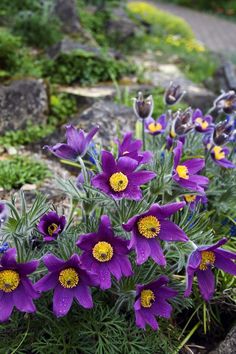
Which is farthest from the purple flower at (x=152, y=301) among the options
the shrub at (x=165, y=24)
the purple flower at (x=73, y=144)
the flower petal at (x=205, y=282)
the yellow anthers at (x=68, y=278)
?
the shrub at (x=165, y=24)

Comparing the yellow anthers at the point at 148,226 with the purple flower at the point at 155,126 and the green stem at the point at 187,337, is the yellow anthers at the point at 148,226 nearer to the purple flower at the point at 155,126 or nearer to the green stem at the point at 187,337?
the green stem at the point at 187,337

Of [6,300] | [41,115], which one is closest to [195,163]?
[6,300]

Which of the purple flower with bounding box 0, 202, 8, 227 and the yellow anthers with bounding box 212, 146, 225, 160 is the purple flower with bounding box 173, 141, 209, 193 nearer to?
the yellow anthers with bounding box 212, 146, 225, 160

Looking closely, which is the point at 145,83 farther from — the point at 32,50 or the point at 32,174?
the point at 32,174

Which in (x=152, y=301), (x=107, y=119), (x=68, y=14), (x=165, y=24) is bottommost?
(x=165, y=24)

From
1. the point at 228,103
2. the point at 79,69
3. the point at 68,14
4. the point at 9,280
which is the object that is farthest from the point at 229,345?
the point at 68,14

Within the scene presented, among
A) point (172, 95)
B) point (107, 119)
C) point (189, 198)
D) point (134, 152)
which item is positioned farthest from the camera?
point (107, 119)

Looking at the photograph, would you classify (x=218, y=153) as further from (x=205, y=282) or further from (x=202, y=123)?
(x=205, y=282)
